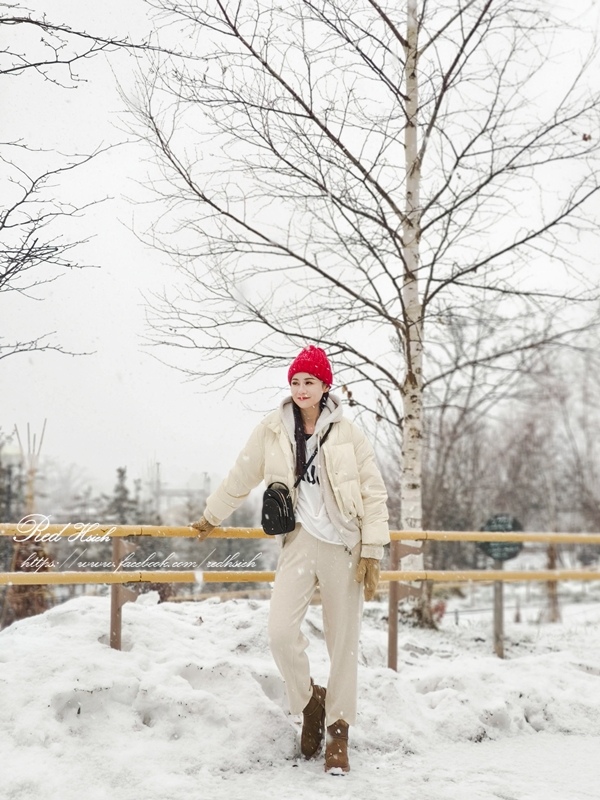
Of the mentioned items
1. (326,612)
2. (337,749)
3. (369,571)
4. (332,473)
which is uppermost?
(332,473)

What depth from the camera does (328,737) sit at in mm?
4062

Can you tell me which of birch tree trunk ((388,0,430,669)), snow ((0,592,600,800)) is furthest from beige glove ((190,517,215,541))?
birch tree trunk ((388,0,430,669))

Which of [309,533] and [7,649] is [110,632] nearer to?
[7,649]

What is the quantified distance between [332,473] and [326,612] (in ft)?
2.50

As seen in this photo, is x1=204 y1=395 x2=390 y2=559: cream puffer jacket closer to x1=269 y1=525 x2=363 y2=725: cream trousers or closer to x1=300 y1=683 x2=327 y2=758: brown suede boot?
x1=269 y1=525 x2=363 y2=725: cream trousers

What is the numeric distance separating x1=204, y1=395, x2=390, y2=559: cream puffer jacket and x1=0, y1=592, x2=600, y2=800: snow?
105cm

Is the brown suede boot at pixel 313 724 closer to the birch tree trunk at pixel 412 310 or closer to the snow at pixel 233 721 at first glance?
the snow at pixel 233 721

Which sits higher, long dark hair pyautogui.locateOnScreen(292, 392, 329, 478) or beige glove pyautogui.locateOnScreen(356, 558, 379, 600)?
long dark hair pyautogui.locateOnScreen(292, 392, 329, 478)

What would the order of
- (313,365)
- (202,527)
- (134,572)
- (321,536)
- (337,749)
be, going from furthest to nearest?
(134,572) → (202,527) → (313,365) → (321,536) → (337,749)

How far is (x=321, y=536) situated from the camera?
412 centimetres

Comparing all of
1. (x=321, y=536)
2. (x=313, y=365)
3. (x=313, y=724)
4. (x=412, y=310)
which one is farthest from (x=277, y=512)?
(x=412, y=310)

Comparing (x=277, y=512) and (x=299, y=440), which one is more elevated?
(x=299, y=440)

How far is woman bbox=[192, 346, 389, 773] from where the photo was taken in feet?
13.4

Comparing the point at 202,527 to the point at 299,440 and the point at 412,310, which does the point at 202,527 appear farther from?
the point at 412,310
